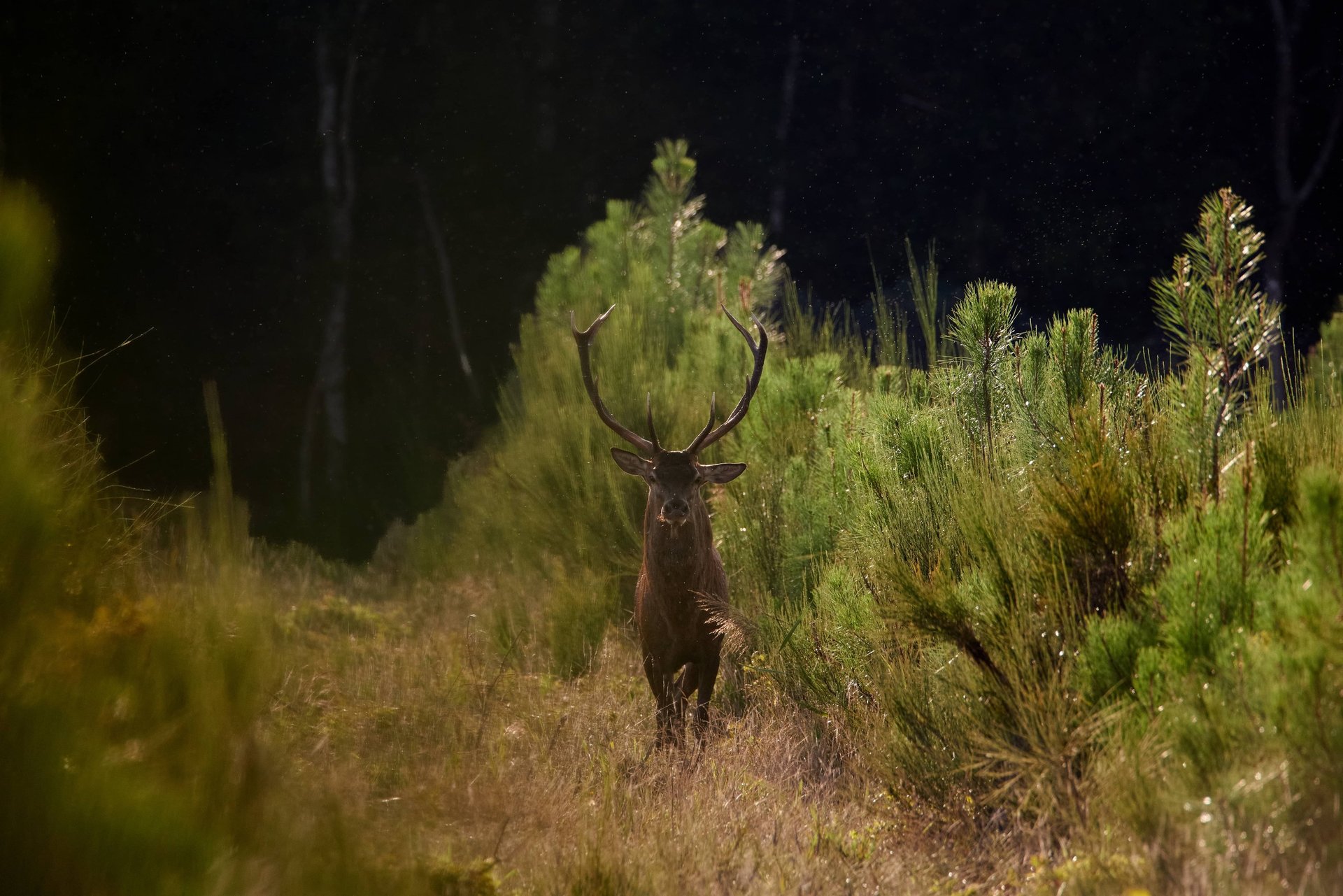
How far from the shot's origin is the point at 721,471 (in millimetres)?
5566

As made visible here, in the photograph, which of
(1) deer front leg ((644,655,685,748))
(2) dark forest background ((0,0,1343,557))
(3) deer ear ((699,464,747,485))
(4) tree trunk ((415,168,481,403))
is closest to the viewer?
(1) deer front leg ((644,655,685,748))

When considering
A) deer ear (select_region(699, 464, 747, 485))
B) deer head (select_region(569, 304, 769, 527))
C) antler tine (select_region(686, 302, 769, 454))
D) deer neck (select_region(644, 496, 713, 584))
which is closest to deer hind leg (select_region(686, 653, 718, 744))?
deer neck (select_region(644, 496, 713, 584))

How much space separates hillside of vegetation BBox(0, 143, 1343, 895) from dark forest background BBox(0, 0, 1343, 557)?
9248 millimetres

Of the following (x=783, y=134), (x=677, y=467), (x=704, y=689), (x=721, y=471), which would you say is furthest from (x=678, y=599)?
(x=783, y=134)

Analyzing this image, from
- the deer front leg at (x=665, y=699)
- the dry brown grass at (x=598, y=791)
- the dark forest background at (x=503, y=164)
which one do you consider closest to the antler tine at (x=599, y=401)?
the deer front leg at (x=665, y=699)

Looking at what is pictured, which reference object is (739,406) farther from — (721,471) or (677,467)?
(677,467)

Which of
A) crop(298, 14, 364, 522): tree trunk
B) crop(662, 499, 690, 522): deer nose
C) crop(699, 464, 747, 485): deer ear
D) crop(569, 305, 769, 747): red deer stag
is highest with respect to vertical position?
crop(298, 14, 364, 522): tree trunk

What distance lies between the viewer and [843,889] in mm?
3092

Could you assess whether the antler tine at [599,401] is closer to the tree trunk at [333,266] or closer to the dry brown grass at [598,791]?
the dry brown grass at [598,791]

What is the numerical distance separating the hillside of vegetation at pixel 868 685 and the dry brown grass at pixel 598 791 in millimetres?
16

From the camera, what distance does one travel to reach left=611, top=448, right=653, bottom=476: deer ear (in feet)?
18.7

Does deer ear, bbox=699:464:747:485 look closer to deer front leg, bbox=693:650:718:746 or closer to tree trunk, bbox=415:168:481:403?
deer front leg, bbox=693:650:718:746

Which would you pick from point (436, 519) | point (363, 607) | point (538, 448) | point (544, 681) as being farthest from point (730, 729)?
point (436, 519)

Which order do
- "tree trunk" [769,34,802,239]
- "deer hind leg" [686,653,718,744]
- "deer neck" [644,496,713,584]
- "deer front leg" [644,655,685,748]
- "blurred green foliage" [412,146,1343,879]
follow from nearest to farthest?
1. "blurred green foliage" [412,146,1343,879]
2. "deer front leg" [644,655,685,748]
3. "deer hind leg" [686,653,718,744]
4. "deer neck" [644,496,713,584]
5. "tree trunk" [769,34,802,239]
